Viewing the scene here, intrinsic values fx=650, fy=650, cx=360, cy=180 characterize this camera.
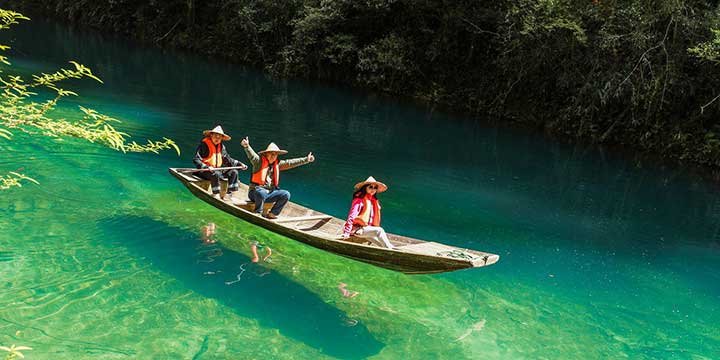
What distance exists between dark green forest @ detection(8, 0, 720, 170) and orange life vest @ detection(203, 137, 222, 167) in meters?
14.7

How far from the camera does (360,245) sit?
26.3ft

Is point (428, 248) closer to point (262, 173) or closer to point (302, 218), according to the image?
point (302, 218)

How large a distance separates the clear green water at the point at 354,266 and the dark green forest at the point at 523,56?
4283 mm

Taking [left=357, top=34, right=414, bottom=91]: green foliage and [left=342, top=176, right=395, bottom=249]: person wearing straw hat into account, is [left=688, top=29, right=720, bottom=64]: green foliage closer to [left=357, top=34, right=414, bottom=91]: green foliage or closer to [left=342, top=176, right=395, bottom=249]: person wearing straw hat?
[left=357, top=34, right=414, bottom=91]: green foliage

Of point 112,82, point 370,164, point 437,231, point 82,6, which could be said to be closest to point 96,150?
point 370,164

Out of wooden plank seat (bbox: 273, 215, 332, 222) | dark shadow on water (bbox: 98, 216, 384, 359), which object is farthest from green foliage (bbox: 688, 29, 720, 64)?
dark shadow on water (bbox: 98, 216, 384, 359)

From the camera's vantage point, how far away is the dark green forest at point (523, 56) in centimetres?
2159

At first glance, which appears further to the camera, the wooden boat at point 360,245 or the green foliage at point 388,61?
the green foliage at point 388,61

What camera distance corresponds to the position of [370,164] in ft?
55.1

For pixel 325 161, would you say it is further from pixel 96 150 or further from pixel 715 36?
pixel 715 36

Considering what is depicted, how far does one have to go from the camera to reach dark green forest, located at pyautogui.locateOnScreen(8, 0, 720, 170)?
21.6 meters

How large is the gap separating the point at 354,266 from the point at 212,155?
3.08 meters

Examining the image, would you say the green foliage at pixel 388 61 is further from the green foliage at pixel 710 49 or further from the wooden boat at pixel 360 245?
the wooden boat at pixel 360 245

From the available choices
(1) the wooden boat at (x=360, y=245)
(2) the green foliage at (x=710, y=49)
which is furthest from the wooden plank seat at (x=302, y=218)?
(2) the green foliage at (x=710, y=49)
